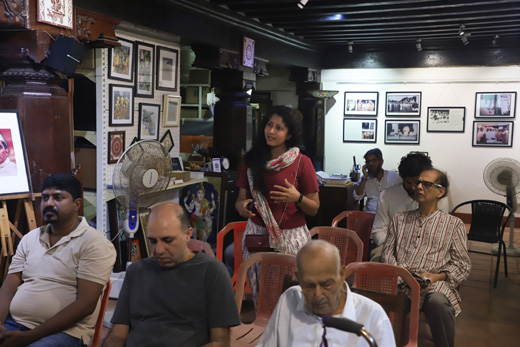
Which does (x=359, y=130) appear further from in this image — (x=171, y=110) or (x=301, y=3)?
(x=171, y=110)

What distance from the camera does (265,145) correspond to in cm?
358

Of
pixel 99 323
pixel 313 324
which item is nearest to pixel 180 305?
pixel 313 324

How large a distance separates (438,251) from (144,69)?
3431 mm

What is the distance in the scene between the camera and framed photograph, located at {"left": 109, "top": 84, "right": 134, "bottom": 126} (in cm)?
486

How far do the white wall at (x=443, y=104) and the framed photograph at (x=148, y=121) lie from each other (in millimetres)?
5294

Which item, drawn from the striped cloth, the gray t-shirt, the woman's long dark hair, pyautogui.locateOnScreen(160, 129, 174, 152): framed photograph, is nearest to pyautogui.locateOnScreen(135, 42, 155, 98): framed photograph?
pyautogui.locateOnScreen(160, 129, 174, 152): framed photograph

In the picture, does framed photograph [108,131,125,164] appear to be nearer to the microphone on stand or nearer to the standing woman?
the standing woman

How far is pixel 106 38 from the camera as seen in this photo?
4320 mm

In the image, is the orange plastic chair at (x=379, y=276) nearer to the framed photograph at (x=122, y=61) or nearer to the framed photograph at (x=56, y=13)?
the framed photograph at (x=56, y=13)

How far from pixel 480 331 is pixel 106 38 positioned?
392 centimetres

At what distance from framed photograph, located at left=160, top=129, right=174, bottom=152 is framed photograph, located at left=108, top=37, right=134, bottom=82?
33.7 inches

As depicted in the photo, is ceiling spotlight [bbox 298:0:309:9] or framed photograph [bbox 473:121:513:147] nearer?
ceiling spotlight [bbox 298:0:309:9]

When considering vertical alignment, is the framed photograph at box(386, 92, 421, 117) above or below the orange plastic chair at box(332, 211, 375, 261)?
above

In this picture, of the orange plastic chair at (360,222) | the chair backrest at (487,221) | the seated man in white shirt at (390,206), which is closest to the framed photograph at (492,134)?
the chair backrest at (487,221)
